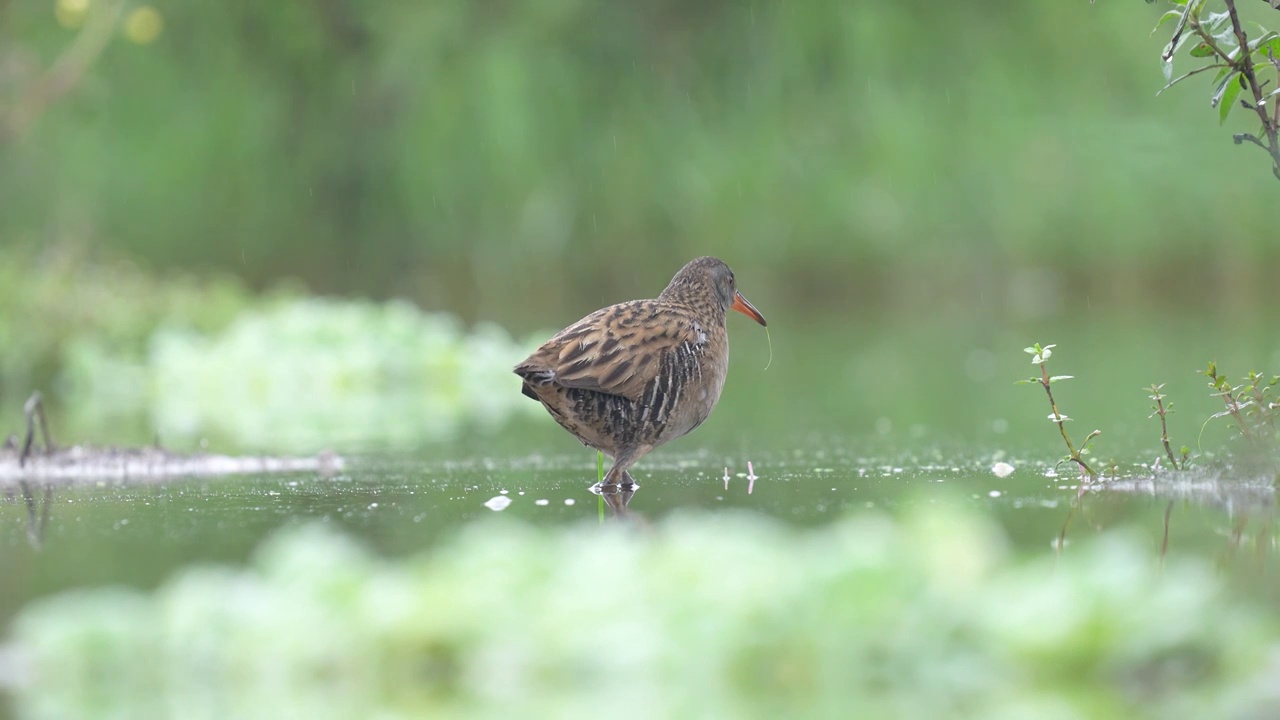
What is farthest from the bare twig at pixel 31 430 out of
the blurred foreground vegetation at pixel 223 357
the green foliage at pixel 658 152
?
the green foliage at pixel 658 152

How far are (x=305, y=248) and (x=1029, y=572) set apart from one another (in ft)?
39.8

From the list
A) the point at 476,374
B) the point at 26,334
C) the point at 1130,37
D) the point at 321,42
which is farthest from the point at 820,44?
the point at 26,334

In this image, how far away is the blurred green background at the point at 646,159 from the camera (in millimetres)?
13062

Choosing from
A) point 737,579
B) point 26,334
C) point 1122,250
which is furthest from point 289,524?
point 1122,250

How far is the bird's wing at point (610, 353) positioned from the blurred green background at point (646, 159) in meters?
7.18

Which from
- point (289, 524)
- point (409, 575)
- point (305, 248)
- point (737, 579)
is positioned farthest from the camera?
point (305, 248)

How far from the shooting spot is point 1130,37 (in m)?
13.3

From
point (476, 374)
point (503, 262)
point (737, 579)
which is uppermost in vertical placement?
point (503, 262)

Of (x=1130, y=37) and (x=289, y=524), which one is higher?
(x=1130, y=37)

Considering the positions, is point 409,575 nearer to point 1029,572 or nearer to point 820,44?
point 1029,572

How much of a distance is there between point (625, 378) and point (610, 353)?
3.4 inches

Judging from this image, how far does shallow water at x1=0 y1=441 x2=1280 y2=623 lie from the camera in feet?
11.0

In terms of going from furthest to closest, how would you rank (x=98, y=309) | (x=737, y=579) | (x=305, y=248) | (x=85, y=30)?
1. (x=305, y=248)
2. (x=85, y=30)
3. (x=98, y=309)
4. (x=737, y=579)

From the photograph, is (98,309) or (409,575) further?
(98,309)
